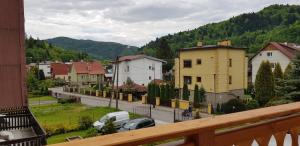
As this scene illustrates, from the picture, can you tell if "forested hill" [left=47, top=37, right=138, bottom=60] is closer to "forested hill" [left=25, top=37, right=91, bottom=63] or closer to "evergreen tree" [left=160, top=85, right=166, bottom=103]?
"forested hill" [left=25, top=37, right=91, bottom=63]

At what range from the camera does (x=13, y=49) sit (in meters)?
6.59

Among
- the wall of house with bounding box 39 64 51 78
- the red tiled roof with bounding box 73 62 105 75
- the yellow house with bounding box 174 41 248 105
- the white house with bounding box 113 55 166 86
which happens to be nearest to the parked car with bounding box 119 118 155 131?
the yellow house with bounding box 174 41 248 105

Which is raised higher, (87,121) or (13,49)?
(13,49)

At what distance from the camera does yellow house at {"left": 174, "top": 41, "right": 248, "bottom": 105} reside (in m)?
23.4

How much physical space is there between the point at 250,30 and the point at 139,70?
35335 mm

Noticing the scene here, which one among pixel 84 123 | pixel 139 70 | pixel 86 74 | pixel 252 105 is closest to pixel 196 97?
pixel 252 105

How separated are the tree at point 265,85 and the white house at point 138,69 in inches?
668

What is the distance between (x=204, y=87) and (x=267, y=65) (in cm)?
485

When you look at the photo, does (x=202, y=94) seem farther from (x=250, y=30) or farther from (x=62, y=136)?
(x=250, y=30)

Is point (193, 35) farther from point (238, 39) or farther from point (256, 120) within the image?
point (256, 120)

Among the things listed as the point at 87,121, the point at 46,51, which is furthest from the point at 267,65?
the point at 46,51

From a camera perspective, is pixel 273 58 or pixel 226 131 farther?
pixel 273 58

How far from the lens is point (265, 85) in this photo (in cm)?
2102

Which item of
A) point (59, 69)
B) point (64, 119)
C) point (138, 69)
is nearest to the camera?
point (64, 119)
